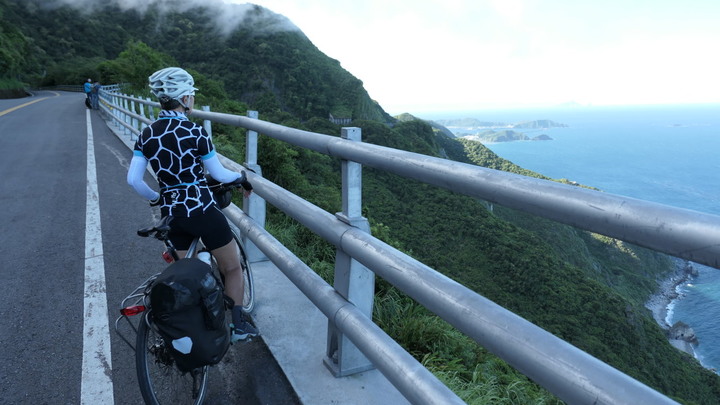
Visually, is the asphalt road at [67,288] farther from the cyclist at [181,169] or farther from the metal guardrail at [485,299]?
the metal guardrail at [485,299]

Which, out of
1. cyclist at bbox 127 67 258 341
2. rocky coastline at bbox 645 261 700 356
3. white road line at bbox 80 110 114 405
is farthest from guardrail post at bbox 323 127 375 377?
rocky coastline at bbox 645 261 700 356

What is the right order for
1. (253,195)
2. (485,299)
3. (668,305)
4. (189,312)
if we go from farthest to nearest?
1. (668,305)
2. (253,195)
3. (189,312)
4. (485,299)

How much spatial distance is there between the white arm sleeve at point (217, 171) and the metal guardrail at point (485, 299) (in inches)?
26.2

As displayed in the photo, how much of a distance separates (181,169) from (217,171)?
0.68 feet

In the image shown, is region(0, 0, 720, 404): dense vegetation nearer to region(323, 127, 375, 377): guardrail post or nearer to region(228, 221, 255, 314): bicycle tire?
region(323, 127, 375, 377): guardrail post

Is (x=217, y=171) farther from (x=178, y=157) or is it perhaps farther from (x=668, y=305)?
(x=668, y=305)

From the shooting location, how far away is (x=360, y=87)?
162 m

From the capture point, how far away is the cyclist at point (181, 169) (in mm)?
2650

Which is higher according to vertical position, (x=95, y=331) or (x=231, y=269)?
(x=231, y=269)

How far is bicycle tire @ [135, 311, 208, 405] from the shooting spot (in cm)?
230

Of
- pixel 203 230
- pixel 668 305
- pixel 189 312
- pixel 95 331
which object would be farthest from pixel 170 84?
pixel 668 305

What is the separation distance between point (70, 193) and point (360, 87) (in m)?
160

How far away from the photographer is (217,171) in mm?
2801

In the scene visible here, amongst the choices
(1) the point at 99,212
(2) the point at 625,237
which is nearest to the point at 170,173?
(2) the point at 625,237
